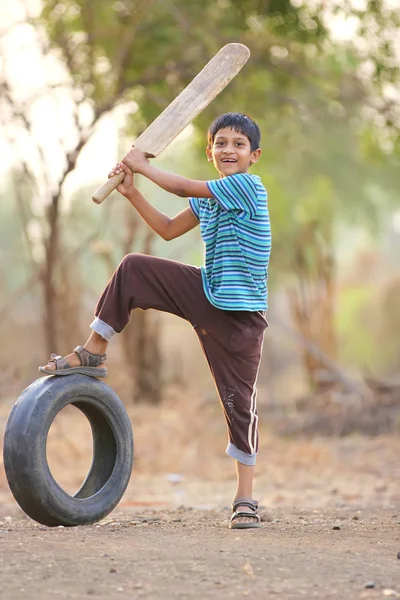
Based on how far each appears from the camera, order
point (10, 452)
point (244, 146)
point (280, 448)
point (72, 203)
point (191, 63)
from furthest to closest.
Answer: point (72, 203)
point (191, 63)
point (280, 448)
point (244, 146)
point (10, 452)

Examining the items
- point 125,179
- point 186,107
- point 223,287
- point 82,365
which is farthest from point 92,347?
point 186,107

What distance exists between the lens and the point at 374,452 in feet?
32.8

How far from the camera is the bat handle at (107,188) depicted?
4.51 meters

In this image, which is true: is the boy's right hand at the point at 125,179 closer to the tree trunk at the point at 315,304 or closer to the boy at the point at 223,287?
the boy at the point at 223,287

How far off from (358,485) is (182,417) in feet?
5.72

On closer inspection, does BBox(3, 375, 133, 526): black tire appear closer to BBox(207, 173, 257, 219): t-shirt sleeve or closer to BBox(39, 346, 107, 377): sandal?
BBox(39, 346, 107, 377): sandal

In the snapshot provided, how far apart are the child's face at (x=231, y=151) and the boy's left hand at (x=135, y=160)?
1.26 feet

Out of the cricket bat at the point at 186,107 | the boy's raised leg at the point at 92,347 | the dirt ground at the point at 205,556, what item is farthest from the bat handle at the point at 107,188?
the dirt ground at the point at 205,556

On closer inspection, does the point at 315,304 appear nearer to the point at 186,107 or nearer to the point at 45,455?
the point at 186,107

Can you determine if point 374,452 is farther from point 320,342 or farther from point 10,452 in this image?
point 10,452

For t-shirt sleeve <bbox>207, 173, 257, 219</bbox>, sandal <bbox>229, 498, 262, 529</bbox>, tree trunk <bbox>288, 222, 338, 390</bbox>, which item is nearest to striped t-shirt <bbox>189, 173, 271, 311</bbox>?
t-shirt sleeve <bbox>207, 173, 257, 219</bbox>

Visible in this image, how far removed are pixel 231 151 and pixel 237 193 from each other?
262 millimetres

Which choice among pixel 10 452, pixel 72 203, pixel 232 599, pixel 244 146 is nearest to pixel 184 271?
pixel 244 146

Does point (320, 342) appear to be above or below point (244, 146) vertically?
above
